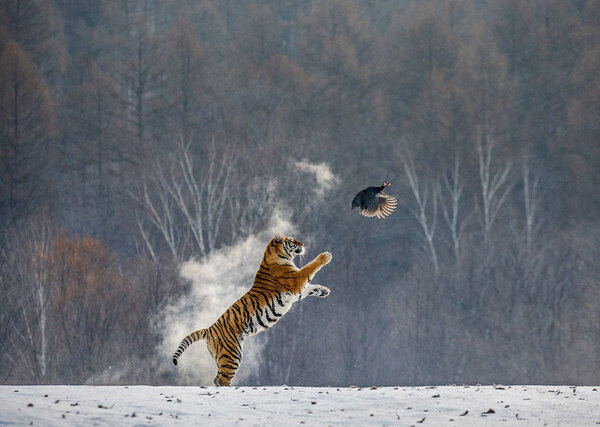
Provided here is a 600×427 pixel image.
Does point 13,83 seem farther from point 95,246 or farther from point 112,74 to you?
point 95,246

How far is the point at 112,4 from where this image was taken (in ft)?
208

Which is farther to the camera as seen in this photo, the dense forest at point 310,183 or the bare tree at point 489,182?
the bare tree at point 489,182

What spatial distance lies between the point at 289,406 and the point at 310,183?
32152mm

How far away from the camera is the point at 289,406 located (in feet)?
44.0

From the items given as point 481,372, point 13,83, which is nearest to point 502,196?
point 481,372

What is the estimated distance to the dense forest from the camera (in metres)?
38.6

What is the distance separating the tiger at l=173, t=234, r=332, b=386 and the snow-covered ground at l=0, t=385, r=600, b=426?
3.73ft

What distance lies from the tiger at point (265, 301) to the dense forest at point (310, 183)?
18169mm

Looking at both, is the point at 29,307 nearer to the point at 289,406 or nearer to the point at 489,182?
the point at 489,182

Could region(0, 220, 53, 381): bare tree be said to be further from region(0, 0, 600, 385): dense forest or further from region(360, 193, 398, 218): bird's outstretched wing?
region(360, 193, 398, 218): bird's outstretched wing

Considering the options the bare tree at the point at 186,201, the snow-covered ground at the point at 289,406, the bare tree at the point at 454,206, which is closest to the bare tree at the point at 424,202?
the bare tree at the point at 454,206

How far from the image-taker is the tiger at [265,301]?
15156mm

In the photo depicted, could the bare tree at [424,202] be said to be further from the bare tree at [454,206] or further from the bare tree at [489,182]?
the bare tree at [489,182]

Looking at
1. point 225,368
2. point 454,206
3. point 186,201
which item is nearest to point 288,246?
point 225,368
